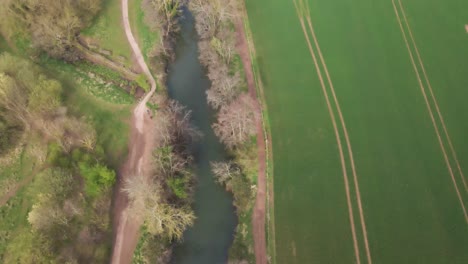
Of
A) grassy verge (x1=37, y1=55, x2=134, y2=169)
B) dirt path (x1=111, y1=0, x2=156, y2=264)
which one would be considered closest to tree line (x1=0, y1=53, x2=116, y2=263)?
dirt path (x1=111, y1=0, x2=156, y2=264)

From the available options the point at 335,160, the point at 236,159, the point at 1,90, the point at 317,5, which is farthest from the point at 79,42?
the point at 335,160

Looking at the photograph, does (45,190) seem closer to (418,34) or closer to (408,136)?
(408,136)

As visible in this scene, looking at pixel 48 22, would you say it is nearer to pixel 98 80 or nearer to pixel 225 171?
pixel 98 80

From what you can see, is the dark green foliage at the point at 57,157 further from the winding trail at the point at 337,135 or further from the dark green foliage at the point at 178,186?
the winding trail at the point at 337,135

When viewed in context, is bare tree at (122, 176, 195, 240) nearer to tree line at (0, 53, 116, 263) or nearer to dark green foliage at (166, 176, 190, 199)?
dark green foliage at (166, 176, 190, 199)

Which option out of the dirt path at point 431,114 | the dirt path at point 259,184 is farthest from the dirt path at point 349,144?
the dirt path at point 431,114

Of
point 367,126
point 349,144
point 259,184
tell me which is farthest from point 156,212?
point 367,126
